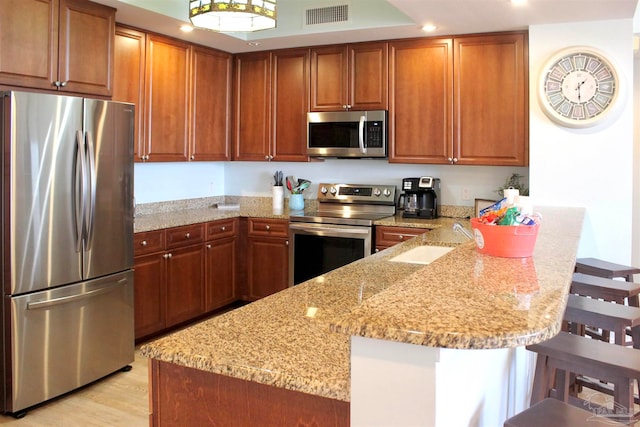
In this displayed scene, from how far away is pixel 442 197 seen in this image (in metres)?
4.53

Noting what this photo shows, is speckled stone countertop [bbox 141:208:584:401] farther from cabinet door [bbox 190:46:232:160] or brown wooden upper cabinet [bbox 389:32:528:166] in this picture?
cabinet door [bbox 190:46:232:160]

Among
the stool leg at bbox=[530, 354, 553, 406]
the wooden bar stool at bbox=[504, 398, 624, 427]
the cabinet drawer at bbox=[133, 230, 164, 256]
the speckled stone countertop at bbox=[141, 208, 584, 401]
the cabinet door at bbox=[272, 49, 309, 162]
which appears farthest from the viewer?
the cabinet door at bbox=[272, 49, 309, 162]

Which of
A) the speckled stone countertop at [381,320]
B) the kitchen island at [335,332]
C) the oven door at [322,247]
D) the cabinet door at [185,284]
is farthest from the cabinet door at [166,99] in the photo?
the kitchen island at [335,332]

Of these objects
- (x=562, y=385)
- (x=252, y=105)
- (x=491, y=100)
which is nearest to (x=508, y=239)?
(x=562, y=385)

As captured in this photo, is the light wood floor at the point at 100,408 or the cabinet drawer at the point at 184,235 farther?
the cabinet drawer at the point at 184,235

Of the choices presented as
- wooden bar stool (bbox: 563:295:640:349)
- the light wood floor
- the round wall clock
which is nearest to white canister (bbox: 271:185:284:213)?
the light wood floor

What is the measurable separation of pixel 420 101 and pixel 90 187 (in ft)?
8.04

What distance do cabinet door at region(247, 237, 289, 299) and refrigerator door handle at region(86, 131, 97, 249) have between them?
174 cm

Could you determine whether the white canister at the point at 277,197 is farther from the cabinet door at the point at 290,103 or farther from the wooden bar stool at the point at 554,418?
the wooden bar stool at the point at 554,418

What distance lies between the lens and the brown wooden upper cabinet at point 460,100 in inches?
156

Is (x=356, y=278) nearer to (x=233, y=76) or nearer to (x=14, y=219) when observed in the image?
(x=14, y=219)

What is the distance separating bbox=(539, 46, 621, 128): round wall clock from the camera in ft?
11.6

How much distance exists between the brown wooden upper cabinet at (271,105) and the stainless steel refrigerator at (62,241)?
5.38ft

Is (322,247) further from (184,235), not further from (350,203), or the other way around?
(184,235)
